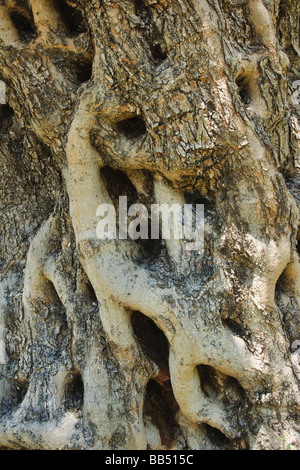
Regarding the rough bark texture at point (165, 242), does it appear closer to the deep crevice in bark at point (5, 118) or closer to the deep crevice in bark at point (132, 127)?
the deep crevice in bark at point (132, 127)

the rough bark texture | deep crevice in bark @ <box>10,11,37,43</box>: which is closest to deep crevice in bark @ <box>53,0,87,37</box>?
the rough bark texture

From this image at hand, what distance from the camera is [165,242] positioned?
240 centimetres

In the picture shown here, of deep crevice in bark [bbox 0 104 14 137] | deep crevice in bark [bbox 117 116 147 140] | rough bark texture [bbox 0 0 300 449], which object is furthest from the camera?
deep crevice in bark [bbox 0 104 14 137]

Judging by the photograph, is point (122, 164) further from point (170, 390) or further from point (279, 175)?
point (170, 390)

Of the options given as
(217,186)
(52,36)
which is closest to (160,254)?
Answer: (217,186)

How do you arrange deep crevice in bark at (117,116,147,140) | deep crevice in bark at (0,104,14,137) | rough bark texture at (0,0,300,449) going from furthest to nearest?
1. deep crevice in bark at (0,104,14,137)
2. deep crevice in bark at (117,116,147,140)
3. rough bark texture at (0,0,300,449)

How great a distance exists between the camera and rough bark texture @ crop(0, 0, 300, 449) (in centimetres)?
219

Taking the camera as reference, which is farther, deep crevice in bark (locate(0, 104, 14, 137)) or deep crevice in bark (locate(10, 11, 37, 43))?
deep crevice in bark (locate(0, 104, 14, 137))

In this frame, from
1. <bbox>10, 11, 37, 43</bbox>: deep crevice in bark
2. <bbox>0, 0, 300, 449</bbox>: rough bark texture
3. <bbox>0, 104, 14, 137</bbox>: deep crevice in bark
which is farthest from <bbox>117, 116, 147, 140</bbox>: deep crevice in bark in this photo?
<bbox>0, 104, 14, 137</bbox>: deep crevice in bark

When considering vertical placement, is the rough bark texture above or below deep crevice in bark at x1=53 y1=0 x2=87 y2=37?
below

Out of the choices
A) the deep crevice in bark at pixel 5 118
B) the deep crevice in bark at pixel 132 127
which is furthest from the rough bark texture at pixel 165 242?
the deep crevice in bark at pixel 5 118

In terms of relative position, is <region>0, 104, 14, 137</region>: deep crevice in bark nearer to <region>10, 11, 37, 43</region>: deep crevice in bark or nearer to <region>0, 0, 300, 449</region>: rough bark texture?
<region>0, 0, 300, 449</region>: rough bark texture

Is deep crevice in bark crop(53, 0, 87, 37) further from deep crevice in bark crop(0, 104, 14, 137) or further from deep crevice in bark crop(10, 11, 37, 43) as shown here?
deep crevice in bark crop(0, 104, 14, 137)

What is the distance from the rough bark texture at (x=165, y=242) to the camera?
86.2 inches
